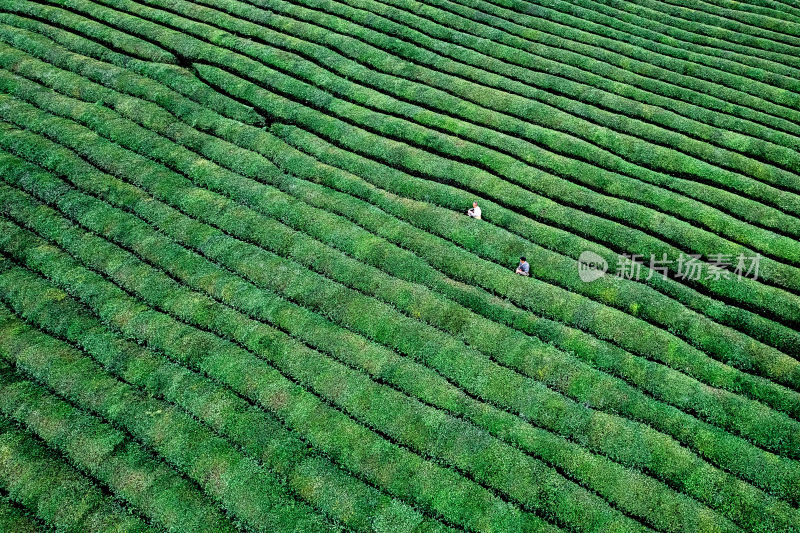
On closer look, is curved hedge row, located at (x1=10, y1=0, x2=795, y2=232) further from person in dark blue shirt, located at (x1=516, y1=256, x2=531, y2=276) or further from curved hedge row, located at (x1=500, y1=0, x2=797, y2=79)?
curved hedge row, located at (x1=500, y1=0, x2=797, y2=79)

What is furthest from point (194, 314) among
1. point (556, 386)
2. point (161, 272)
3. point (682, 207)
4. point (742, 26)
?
point (742, 26)

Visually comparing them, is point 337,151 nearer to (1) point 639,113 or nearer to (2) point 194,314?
(2) point 194,314

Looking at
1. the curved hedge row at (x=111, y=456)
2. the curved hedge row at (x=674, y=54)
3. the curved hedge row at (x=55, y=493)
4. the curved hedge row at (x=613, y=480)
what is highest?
the curved hedge row at (x=674, y=54)

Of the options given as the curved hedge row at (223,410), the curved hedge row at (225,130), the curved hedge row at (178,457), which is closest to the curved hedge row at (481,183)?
the curved hedge row at (225,130)

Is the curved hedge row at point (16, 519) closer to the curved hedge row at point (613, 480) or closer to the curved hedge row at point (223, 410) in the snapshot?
the curved hedge row at point (223, 410)

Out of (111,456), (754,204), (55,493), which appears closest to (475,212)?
(754,204)
